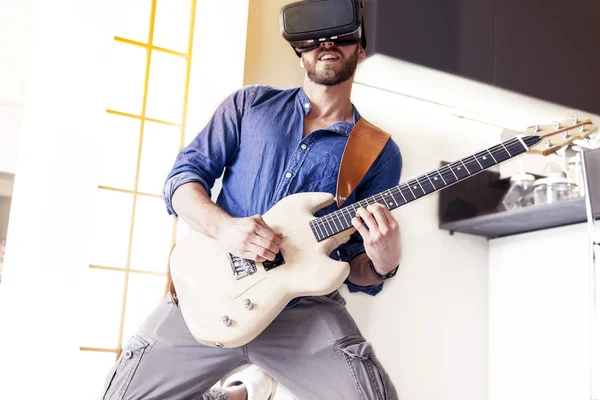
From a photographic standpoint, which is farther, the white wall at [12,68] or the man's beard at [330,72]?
the white wall at [12,68]

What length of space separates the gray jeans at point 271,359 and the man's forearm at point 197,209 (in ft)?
0.69

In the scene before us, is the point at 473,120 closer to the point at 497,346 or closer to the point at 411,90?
the point at 411,90

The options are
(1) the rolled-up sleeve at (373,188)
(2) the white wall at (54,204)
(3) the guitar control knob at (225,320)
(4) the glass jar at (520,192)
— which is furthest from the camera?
(4) the glass jar at (520,192)

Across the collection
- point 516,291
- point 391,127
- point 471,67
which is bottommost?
point 516,291

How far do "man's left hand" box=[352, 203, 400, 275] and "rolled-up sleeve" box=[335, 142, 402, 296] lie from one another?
0.20m

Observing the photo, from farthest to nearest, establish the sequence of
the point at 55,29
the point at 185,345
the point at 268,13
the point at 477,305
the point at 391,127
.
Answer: the point at 477,305, the point at 391,127, the point at 268,13, the point at 55,29, the point at 185,345

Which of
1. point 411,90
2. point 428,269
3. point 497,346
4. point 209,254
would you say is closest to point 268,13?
point 411,90

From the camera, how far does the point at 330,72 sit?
1711 millimetres

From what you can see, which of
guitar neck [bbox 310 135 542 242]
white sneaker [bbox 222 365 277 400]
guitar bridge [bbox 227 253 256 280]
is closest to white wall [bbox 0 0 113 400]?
white sneaker [bbox 222 365 277 400]

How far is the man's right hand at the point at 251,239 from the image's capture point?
57.1 inches

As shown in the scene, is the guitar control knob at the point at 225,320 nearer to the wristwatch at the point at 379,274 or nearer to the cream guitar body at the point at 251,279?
the cream guitar body at the point at 251,279

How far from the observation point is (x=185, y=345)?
152cm

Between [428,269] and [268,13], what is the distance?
4.43 ft

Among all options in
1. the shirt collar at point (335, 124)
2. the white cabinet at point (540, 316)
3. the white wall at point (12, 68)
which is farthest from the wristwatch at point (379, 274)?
the white wall at point (12, 68)
